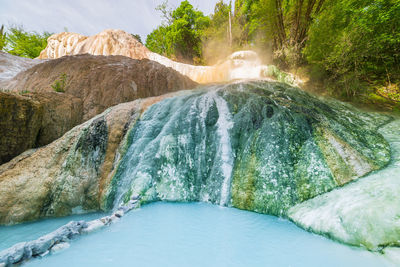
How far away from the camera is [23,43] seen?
19.3m

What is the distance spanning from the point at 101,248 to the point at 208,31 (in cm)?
2311

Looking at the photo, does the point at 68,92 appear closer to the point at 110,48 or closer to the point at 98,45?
the point at 110,48

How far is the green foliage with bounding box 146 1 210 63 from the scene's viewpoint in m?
20.5

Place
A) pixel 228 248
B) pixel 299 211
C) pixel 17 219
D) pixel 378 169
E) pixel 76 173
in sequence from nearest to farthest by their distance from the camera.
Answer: pixel 228 248
pixel 299 211
pixel 378 169
pixel 17 219
pixel 76 173

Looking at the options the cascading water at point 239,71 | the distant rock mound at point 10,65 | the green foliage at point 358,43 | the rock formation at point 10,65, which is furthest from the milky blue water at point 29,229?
the cascading water at point 239,71

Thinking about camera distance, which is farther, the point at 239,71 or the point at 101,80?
the point at 239,71

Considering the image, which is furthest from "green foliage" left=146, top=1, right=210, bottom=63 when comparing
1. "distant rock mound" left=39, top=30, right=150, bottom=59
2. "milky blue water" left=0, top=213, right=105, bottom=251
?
"milky blue water" left=0, top=213, right=105, bottom=251

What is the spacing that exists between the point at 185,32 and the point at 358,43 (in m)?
19.1

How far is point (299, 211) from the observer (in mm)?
2664

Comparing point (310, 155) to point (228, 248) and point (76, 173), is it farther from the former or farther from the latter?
point (76, 173)

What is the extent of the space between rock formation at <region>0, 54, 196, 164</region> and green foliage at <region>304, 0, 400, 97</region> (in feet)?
22.1

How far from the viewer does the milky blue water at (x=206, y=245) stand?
175 centimetres

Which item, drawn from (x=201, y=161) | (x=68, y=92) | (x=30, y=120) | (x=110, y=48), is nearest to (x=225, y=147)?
(x=201, y=161)

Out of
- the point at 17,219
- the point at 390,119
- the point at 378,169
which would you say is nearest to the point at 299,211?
the point at 378,169
